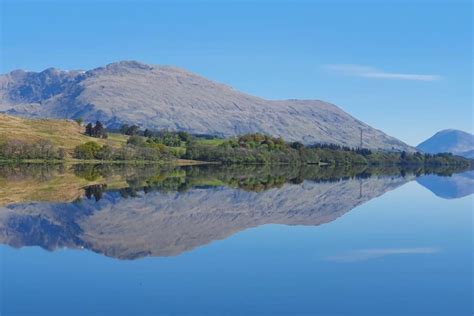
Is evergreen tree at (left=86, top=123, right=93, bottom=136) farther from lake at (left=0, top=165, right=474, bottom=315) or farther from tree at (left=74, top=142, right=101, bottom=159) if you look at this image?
lake at (left=0, top=165, right=474, bottom=315)

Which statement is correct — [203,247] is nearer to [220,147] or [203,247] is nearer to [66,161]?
[66,161]

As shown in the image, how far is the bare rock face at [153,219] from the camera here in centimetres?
2653

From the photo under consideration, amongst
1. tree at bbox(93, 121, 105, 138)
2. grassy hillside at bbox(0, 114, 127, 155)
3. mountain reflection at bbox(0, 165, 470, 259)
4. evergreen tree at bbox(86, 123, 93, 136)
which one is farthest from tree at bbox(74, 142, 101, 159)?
mountain reflection at bbox(0, 165, 470, 259)

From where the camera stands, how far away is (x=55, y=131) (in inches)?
6378

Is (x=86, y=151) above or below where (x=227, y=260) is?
above

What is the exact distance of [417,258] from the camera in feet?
80.5

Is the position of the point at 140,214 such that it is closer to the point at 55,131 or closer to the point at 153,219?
the point at 153,219

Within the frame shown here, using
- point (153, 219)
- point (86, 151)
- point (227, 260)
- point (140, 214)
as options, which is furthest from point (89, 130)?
point (227, 260)

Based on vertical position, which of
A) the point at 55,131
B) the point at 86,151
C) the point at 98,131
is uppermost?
the point at 98,131

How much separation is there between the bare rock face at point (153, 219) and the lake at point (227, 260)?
0.10 meters

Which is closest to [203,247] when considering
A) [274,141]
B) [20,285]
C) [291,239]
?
[291,239]

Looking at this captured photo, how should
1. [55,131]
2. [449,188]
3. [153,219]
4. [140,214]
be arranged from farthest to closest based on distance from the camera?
[55,131], [449,188], [140,214], [153,219]

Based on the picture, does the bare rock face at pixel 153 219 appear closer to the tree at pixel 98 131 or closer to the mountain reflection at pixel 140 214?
the mountain reflection at pixel 140 214

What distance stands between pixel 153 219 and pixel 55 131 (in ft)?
445
